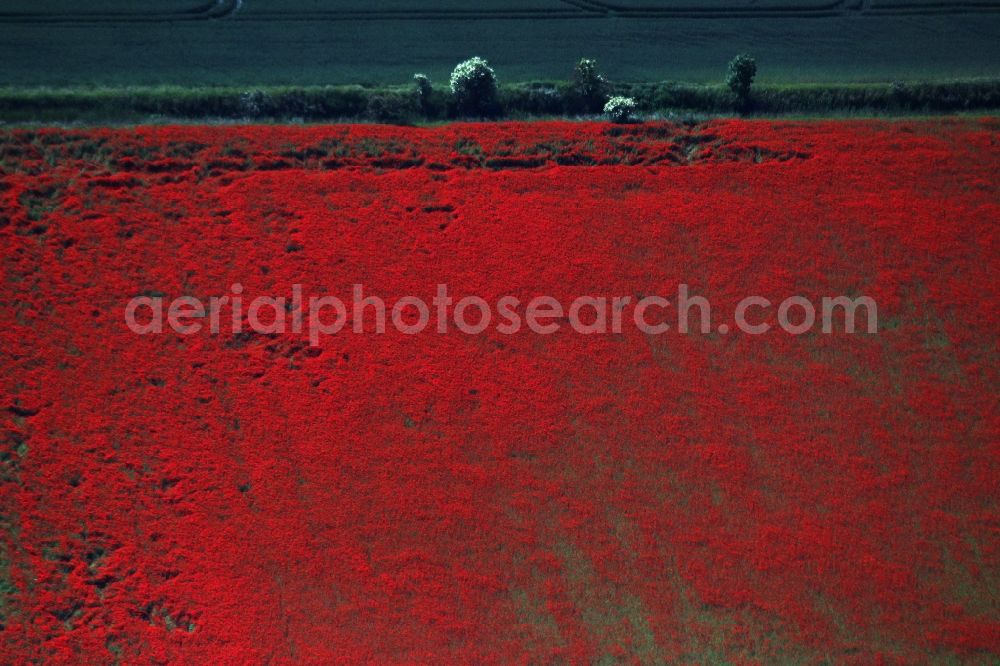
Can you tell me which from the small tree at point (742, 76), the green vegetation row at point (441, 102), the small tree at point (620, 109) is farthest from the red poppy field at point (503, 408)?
the small tree at point (742, 76)

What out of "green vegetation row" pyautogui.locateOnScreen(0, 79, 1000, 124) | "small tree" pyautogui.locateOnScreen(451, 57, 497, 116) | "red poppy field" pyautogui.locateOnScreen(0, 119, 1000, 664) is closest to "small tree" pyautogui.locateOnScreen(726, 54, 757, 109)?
"green vegetation row" pyautogui.locateOnScreen(0, 79, 1000, 124)

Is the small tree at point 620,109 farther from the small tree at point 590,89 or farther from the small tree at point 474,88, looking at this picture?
the small tree at point 474,88

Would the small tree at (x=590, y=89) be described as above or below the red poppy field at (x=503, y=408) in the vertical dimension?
above

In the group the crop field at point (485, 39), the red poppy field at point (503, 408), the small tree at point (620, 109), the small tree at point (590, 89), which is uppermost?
the crop field at point (485, 39)

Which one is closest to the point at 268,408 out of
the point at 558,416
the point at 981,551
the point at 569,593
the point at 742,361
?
the point at 558,416

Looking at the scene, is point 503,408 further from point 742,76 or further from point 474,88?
point 742,76

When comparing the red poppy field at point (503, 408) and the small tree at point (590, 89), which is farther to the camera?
the small tree at point (590, 89)

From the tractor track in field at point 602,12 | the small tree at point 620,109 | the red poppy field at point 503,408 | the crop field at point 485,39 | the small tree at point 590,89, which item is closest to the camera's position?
the red poppy field at point 503,408
